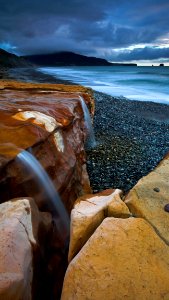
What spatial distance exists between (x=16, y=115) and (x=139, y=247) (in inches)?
83.1

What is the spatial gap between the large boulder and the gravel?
201 cm

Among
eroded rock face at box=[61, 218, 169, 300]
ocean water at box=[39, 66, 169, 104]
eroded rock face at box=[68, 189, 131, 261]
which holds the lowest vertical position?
ocean water at box=[39, 66, 169, 104]

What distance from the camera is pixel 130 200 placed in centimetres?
226

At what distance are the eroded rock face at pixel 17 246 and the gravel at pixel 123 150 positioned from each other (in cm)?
262

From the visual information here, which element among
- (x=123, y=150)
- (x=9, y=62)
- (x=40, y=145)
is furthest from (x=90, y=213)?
(x=9, y=62)

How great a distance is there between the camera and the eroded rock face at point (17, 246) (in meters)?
1.47

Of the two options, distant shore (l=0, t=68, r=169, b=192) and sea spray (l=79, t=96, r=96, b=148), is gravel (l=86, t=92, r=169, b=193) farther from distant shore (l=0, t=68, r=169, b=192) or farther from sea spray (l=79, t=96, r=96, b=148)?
sea spray (l=79, t=96, r=96, b=148)

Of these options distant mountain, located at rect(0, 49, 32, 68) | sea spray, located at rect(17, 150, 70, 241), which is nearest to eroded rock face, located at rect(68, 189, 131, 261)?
sea spray, located at rect(17, 150, 70, 241)

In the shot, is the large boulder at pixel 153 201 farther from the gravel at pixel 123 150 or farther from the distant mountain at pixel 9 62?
the distant mountain at pixel 9 62

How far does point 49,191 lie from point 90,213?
882 millimetres

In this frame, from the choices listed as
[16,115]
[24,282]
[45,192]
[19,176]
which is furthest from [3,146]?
[24,282]

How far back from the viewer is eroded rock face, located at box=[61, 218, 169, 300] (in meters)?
1.55

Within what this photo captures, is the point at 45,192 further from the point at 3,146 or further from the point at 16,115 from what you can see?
the point at 16,115

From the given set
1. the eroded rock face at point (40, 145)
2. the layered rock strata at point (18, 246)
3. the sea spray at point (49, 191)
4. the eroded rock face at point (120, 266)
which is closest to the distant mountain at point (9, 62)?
the eroded rock face at point (40, 145)
